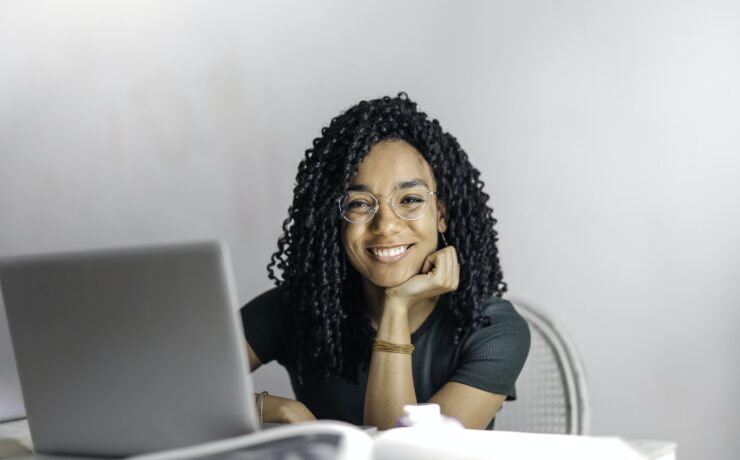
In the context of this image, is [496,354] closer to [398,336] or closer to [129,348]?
[398,336]

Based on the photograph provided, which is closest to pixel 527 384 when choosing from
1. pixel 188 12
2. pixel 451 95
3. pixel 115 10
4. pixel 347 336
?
pixel 347 336

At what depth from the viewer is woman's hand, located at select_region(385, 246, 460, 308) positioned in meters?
1.97

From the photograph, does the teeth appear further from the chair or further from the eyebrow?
the chair

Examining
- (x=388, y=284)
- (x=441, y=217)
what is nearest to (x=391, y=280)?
(x=388, y=284)

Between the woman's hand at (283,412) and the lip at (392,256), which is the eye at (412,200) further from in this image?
the woman's hand at (283,412)

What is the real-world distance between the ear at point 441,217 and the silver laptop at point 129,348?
3.40 feet

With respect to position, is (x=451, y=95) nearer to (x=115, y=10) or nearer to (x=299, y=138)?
(x=299, y=138)

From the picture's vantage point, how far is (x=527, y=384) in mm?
2186

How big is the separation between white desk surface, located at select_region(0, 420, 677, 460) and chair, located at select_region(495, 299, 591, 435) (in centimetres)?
87

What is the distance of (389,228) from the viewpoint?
6.49ft

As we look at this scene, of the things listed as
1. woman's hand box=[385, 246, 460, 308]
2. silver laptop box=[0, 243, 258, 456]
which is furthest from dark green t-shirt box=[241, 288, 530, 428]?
silver laptop box=[0, 243, 258, 456]

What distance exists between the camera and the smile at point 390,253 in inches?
78.6

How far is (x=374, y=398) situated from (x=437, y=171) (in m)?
0.52

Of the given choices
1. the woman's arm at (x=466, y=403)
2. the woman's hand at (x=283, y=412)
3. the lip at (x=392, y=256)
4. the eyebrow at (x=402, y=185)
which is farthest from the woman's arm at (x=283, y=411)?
the eyebrow at (x=402, y=185)
